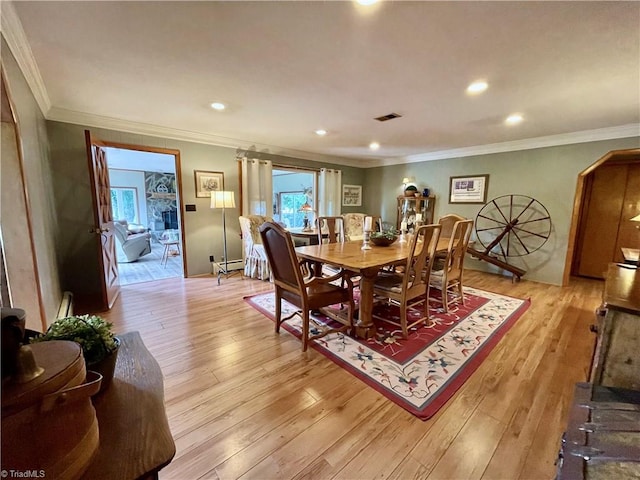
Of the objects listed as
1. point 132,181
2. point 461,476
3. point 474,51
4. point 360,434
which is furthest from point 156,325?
point 132,181

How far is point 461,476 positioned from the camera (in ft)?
4.22

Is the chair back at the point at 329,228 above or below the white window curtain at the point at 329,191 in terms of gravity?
below

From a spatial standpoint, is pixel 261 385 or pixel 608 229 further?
pixel 608 229

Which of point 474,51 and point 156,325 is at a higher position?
point 474,51

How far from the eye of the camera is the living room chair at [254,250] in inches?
169

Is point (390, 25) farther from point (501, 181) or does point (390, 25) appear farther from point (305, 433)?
point (501, 181)

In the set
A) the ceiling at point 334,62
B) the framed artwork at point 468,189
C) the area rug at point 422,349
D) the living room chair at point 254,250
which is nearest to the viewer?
the ceiling at point 334,62

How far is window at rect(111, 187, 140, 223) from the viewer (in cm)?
831

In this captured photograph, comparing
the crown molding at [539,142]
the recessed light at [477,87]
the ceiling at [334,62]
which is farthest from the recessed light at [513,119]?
the crown molding at [539,142]

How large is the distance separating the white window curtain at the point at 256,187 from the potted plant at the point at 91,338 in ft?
13.7

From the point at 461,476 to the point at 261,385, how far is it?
48.2 inches

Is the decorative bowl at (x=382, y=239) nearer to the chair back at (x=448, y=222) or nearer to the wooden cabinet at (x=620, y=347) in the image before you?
the chair back at (x=448, y=222)

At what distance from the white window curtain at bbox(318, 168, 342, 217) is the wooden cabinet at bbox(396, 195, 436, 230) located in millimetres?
1367

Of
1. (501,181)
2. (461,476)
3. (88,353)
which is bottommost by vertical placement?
(461,476)
